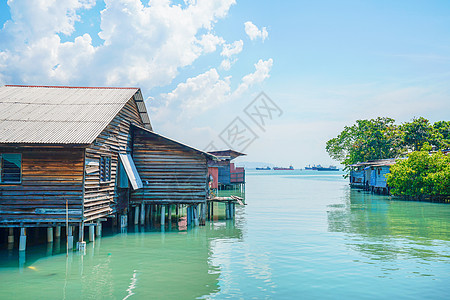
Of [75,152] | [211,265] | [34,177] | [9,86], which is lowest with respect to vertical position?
[211,265]

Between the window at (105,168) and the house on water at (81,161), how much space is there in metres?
0.05

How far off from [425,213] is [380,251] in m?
17.9

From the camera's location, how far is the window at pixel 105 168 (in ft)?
62.0

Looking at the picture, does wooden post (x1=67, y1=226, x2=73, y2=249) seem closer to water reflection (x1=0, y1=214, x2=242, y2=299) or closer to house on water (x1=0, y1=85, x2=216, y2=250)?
house on water (x1=0, y1=85, x2=216, y2=250)

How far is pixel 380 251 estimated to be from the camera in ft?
56.3

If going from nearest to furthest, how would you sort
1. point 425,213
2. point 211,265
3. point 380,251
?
point 211,265 < point 380,251 < point 425,213

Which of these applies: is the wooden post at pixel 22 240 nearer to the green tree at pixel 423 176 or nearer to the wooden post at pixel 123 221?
the wooden post at pixel 123 221

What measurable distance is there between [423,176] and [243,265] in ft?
114

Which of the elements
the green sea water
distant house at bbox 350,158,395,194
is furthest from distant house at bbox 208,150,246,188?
the green sea water

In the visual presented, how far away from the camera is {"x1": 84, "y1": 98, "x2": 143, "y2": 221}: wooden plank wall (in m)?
17.1

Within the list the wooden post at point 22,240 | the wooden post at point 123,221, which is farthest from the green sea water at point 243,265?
the wooden post at point 123,221

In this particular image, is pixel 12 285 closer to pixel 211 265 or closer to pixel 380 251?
pixel 211 265

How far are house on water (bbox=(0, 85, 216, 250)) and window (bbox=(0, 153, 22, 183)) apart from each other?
1.5 inches

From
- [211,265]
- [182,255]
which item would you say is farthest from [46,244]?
[211,265]
